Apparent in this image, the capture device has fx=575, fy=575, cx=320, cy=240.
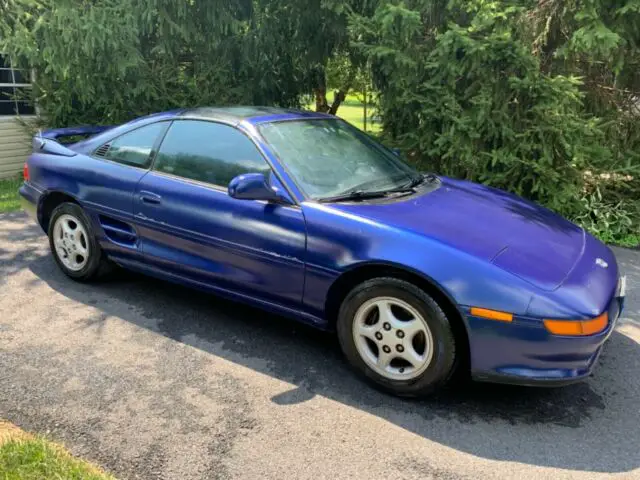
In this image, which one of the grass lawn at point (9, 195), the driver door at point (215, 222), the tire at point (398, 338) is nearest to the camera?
the tire at point (398, 338)

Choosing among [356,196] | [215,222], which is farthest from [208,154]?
[356,196]

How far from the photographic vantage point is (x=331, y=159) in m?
3.77

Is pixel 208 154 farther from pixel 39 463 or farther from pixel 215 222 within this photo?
pixel 39 463

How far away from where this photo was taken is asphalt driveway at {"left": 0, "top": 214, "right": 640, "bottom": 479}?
2.60 m

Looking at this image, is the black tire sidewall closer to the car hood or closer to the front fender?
the front fender

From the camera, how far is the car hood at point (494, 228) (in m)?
2.93

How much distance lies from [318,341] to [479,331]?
4.23ft

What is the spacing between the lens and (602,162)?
6688 millimetres

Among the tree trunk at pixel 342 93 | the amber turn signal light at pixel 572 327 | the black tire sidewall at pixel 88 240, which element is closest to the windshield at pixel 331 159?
the amber turn signal light at pixel 572 327

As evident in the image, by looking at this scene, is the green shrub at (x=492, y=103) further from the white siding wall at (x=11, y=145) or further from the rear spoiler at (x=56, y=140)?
the white siding wall at (x=11, y=145)

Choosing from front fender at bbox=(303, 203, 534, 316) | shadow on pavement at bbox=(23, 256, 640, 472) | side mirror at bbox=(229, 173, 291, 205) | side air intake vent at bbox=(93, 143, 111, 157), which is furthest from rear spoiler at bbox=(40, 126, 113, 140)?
front fender at bbox=(303, 203, 534, 316)

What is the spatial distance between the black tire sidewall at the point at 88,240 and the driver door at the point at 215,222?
60cm

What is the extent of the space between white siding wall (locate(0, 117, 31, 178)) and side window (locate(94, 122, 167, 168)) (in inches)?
267

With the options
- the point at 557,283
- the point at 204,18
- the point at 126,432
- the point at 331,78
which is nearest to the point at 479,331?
the point at 557,283
